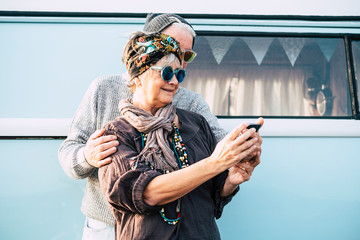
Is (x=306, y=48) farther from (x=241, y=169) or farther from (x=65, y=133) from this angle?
(x=65, y=133)

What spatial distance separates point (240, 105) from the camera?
2.46 metres

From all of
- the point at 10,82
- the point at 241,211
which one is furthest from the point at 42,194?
the point at 241,211

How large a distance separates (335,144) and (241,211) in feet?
2.81

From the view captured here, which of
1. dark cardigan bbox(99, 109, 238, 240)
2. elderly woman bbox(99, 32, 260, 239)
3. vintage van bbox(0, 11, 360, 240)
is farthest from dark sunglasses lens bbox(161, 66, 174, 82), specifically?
vintage van bbox(0, 11, 360, 240)

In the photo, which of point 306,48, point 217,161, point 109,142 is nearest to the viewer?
point 217,161

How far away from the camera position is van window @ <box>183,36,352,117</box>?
2.46 meters

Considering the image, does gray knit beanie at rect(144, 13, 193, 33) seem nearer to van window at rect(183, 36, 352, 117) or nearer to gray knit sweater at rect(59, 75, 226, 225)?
gray knit sweater at rect(59, 75, 226, 225)

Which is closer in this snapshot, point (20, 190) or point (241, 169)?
point (241, 169)

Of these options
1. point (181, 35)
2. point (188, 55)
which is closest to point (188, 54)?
point (188, 55)

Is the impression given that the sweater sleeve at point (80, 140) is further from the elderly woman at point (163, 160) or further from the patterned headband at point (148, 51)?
the patterned headband at point (148, 51)

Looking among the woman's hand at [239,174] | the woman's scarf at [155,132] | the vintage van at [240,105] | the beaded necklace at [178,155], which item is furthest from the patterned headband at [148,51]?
the vintage van at [240,105]

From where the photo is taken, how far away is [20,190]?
2.21 m

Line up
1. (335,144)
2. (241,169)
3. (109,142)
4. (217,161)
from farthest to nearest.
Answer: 1. (335,144)
2. (241,169)
3. (109,142)
4. (217,161)

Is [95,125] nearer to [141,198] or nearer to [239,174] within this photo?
[141,198]
